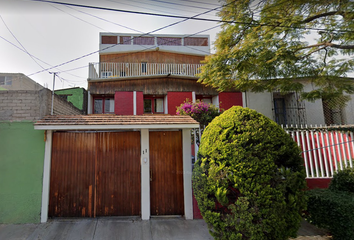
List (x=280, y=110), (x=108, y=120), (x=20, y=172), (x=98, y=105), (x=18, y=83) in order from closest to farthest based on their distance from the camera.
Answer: (x=20, y=172) → (x=108, y=120) → (x=18, y=83) → (x=280, y=110) → (x=98, y=105)

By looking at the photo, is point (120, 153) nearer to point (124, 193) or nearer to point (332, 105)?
point (124, 193)

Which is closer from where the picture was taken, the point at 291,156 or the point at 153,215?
the point at 291,156

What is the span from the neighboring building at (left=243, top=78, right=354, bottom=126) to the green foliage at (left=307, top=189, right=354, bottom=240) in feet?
25.5

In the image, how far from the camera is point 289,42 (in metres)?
6.42

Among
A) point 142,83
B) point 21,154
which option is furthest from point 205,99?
point 21,154

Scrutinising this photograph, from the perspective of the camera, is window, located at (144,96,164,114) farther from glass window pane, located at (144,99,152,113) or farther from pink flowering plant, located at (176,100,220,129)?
pink flowering plant, located at (176,100,220,129)

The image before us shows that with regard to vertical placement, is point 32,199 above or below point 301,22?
below

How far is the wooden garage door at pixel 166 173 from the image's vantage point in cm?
470

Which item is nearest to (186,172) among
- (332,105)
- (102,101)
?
(332,105)

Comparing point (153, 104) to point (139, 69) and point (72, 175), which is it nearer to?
point (139, 69)

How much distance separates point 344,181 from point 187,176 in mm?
3980

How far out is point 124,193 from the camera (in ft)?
15.2

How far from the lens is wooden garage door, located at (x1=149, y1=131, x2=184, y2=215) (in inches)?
185

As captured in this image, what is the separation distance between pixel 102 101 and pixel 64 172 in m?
8.60
